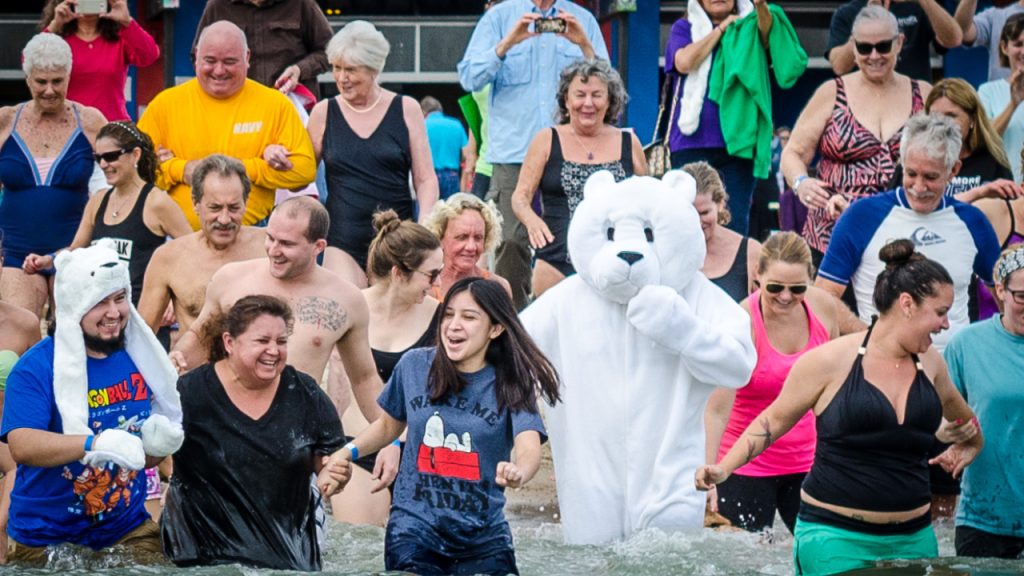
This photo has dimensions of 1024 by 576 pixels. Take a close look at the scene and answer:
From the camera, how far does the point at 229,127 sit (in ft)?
24.8

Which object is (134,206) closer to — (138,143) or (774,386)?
(138,143)

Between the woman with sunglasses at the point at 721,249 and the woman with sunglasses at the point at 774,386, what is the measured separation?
36cm

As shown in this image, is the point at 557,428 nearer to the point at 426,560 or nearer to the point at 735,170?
the point at 426,560

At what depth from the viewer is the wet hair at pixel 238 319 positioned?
5.07 m

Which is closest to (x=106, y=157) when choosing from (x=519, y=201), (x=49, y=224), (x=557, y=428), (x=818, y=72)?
(x=49, y=224)

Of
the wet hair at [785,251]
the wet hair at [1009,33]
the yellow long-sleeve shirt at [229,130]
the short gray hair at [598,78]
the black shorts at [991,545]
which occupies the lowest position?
the black shorts at [991,545]

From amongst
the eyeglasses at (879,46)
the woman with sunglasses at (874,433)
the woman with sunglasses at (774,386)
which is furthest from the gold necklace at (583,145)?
the woman with sunglasses at (874,433)

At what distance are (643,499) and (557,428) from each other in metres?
0.45

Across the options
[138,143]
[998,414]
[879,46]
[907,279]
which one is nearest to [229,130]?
[138,143]

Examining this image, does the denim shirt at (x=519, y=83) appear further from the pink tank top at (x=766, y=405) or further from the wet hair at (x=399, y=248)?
the pink tank top at (x=766, y=405)

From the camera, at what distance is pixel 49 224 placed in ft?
25.9

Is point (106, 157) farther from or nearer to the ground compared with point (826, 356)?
farther from the ground

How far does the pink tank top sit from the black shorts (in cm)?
92

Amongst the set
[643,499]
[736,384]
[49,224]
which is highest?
[49,224]
